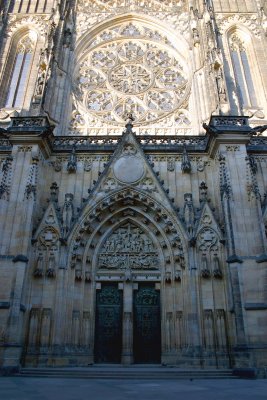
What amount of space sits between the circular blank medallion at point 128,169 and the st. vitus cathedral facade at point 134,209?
56mm

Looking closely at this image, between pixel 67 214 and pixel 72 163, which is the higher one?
pixel 72 163

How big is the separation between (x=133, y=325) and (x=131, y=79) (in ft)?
38.9

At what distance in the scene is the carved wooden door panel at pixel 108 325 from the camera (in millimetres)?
11820

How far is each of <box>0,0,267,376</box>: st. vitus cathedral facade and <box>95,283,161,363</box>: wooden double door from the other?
0.04 meters

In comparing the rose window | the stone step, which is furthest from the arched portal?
the rose window

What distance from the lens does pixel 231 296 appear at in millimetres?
10883

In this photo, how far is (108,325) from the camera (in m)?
12.2

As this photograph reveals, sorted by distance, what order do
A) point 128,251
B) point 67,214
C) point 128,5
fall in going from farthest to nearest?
point 128,5, point 128,251, point 67,214

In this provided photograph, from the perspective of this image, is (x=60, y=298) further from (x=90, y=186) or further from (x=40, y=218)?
(x=90, y=186)

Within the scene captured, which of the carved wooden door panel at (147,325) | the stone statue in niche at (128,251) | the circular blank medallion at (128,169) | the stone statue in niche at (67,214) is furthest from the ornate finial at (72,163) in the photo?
the carved wooden door panel at (147,325)

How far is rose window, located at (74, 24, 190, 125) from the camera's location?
54.6 ft

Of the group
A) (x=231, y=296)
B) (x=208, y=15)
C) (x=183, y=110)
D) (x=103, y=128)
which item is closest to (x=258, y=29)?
(x=208, y=15)

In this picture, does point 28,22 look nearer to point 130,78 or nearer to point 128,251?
point 130,78

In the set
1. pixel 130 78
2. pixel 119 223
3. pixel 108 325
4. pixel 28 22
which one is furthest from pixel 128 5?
pixel 108 325
